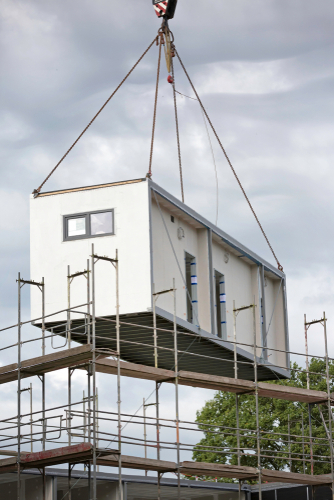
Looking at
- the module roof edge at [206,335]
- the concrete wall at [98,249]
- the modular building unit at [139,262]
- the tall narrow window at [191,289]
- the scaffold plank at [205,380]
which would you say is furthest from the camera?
the tall narrow window at [191,289]

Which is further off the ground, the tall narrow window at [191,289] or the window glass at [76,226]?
the window glass at [76,226]

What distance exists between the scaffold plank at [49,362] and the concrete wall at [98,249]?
5.47ft

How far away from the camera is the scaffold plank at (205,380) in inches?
870

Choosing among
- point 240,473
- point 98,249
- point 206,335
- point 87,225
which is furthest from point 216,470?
point 87,225

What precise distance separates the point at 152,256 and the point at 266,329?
9572 mm

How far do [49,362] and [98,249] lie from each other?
3.59m

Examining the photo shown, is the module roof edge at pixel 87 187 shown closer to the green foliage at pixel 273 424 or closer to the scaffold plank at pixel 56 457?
the scaffold plank at pixel 56 457

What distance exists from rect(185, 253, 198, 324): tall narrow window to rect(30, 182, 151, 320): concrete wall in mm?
3107

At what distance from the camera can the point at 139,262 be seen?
76.5ft

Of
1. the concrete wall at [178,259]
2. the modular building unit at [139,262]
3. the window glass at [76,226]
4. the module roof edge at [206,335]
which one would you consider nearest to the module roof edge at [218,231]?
the modular building unit at [139,262]

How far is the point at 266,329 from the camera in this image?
31469mm

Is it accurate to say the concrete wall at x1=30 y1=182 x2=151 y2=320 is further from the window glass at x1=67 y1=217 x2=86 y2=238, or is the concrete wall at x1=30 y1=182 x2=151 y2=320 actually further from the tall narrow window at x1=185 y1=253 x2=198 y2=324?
the tall narrow window at x1=185 y1=253 x2=198 y2=324

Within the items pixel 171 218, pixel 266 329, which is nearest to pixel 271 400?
pixel 266 329

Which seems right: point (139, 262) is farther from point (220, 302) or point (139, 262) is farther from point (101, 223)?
point (220, 302)
